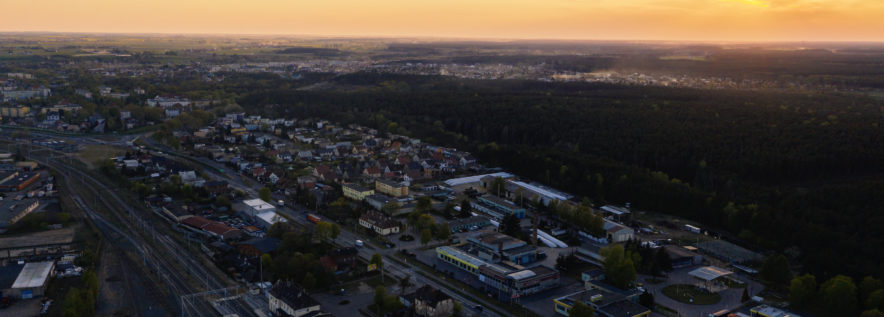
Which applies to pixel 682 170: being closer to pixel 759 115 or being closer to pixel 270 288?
pixel 759 115

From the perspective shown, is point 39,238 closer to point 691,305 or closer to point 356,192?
point 356,192

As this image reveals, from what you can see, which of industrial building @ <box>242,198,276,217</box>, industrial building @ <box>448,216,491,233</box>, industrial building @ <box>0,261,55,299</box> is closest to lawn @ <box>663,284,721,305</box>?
industrial building @ <box>448,216,491,233</box>

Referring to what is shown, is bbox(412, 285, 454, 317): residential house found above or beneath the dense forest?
beneath

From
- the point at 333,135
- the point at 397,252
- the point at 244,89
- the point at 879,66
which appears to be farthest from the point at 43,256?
the point at 879,66

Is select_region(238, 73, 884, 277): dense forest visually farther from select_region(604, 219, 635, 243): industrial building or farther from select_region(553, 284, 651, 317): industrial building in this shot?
select_region(553, 284, 651, 317): industrial building

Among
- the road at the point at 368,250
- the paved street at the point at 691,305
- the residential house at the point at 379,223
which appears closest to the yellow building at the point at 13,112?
the road at the point at 368,250

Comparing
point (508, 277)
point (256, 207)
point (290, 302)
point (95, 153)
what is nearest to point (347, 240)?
point (256, 207)

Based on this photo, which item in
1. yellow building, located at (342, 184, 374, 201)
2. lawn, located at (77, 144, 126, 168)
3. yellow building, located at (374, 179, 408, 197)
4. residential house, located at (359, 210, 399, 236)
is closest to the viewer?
residential house, located at (359, 210, 399, 236)

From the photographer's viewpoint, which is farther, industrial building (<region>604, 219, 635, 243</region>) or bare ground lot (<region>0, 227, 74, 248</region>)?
industrial building (<region>604, 219, 635, 243</region>)
